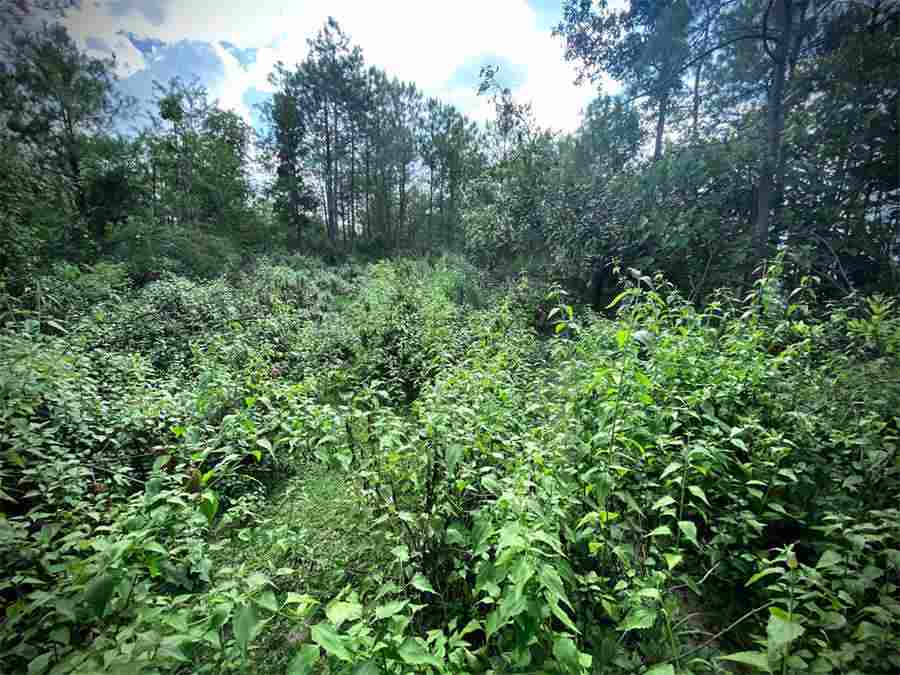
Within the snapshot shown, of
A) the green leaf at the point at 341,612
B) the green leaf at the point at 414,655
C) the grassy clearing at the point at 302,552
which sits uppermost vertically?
the green leaf at the point at 341,612

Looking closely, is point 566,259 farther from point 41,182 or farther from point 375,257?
point 375,257

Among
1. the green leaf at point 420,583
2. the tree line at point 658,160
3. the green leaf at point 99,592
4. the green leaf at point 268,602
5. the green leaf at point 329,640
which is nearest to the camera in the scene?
the green leaf at point 329,640

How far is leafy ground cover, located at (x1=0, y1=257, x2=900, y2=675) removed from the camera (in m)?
1.05

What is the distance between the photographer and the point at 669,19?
589 cm

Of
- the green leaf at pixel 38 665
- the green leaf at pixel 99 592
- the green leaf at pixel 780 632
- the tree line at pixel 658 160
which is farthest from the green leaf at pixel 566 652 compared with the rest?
the tree line at pixel 658 160

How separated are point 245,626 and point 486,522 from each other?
80cm

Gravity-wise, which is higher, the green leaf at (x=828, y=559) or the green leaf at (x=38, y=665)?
the green leaf at (x=828, y=559)

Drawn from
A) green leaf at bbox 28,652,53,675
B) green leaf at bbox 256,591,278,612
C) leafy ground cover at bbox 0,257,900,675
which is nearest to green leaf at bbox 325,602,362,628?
leafy ground cover at bbox 0,257,900,675

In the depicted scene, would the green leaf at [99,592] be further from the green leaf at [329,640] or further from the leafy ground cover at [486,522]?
the green leaf at [329,640]

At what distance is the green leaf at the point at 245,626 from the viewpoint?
0.89 m

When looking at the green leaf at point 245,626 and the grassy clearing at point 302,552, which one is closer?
the green leaf at point 245,626

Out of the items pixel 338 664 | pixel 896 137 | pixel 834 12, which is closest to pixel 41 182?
pixel 338 664

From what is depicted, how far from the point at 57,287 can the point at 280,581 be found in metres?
7.58

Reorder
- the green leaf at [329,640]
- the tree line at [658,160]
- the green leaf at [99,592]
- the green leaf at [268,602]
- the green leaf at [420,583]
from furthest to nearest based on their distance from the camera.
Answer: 1. the tree line at [658,160]
2. the green leaf at [420,583]
3. the green leaf at [99,592]
4. the green leaf at [268,602]
5. the green leaf at [329,640]
